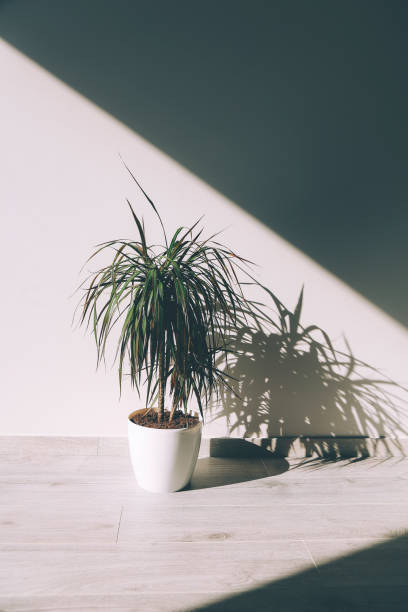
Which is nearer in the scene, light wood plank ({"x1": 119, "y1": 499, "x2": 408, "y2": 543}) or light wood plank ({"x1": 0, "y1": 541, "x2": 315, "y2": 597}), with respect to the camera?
light wood plank ({"x1": 0, "y1": 541, "x2": 315, "y2": 597})

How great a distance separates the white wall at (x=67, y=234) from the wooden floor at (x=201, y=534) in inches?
9.5

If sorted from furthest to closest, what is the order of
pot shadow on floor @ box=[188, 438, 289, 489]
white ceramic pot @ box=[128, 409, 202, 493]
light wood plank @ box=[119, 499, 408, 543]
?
1. pot shadow on floor @ box=[188, 438, 289, 489]
2. white ceramic pot @ box=[128, 409, 202, 493]
3. light wood plank @ box=[119, 499, 408, 543]

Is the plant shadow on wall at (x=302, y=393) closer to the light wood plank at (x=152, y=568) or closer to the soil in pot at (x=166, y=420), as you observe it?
the soil in pot at (x=166, y=420)

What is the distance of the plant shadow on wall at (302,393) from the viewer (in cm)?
209

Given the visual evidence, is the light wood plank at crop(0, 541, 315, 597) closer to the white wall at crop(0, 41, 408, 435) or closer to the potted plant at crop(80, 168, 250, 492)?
the potted plant at crop(80, 168, 250, 492)

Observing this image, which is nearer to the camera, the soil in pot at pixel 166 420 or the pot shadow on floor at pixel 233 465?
the soil in pot at pixel 166 420

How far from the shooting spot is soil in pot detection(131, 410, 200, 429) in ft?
5.66

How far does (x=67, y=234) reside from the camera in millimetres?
1971

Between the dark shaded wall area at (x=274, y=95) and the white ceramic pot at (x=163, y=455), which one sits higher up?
the dark shaded wall area at (x=274, y=95)

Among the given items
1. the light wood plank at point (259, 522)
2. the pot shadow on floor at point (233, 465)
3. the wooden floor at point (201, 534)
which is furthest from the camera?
the pot shadow on floor at point (233, 465)

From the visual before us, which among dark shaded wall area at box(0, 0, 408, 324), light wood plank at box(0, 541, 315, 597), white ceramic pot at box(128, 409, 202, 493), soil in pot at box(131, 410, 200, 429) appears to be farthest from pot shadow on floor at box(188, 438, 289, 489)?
dark shaded wall area at box(0, 0, 408, 324)

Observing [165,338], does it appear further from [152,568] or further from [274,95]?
[274,95]

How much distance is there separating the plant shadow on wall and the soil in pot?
30 centimetres

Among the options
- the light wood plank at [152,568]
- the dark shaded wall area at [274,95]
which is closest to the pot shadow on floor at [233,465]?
the light wood plank at [152,568]
